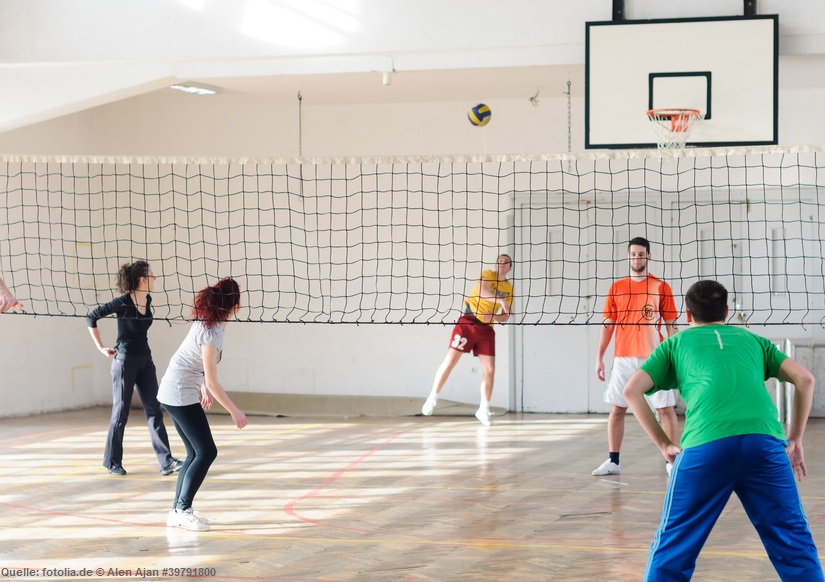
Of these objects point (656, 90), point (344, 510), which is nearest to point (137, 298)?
point (344, 510)

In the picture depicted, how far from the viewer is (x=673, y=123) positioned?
7.37 m

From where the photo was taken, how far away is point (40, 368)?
36.0ft

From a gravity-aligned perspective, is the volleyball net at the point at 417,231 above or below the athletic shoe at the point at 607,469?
above

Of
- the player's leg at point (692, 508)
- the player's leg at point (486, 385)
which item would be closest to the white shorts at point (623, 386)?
the player's leg at point (486, 385)

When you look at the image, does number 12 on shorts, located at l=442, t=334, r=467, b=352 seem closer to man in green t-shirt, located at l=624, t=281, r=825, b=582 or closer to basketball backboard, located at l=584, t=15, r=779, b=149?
basketball backboard, located at l=584, t=15, r=779, b=149

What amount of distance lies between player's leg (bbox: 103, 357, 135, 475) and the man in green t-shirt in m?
4.33

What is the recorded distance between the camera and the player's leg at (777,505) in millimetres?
3361

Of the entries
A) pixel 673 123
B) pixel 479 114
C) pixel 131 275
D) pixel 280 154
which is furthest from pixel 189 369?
pixel 280 154

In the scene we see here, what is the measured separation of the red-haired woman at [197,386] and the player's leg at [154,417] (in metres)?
1.57

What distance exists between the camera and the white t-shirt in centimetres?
518

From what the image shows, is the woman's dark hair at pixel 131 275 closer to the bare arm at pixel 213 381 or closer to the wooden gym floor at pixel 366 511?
the wooden gym floor at pixel 366 511

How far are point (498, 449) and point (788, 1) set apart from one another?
13.5 feet

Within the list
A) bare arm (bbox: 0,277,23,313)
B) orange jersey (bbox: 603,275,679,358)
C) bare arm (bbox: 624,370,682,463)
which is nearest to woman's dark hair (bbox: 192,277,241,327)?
bare arm (bbox: 0,277,23,313)

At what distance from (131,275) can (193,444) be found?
6.19 feet
